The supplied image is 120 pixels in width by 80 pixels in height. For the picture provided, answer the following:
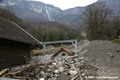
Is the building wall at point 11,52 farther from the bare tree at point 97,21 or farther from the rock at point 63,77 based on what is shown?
the bare tree at point 97,21

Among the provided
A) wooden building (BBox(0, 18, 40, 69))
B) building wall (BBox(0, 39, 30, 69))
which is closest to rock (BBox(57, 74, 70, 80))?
Result: wooden building (BBox(0, 18, 40, 69))

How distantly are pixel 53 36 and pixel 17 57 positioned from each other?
31.7 metres

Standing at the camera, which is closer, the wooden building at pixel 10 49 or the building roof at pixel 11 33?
the wooden building at pixel 10 49

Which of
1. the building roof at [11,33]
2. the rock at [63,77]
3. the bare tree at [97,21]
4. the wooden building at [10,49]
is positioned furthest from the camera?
the bare tree at [97,21]

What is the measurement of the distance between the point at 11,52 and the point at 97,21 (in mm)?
19117

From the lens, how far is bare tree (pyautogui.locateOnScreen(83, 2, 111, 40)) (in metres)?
22.1

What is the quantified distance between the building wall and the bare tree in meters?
15.9

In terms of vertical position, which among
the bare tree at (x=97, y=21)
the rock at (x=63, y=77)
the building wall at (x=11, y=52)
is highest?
the bare tree at (x=97, y=21)

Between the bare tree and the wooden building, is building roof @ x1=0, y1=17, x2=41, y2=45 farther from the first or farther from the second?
the bare tree

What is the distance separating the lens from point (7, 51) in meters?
8.05

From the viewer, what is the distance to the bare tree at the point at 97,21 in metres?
22.1

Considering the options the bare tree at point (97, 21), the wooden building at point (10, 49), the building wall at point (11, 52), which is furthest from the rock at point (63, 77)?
the bare tree at point (97, 21)

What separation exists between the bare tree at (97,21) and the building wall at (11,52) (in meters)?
15.9

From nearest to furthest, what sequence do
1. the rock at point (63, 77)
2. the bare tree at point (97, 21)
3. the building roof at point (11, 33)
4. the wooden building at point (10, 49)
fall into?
the rock at point (63, 77) → the wooden building at point (10, 49) → the building roof at point (11, 33) → the bare tree at point (97, 21)
